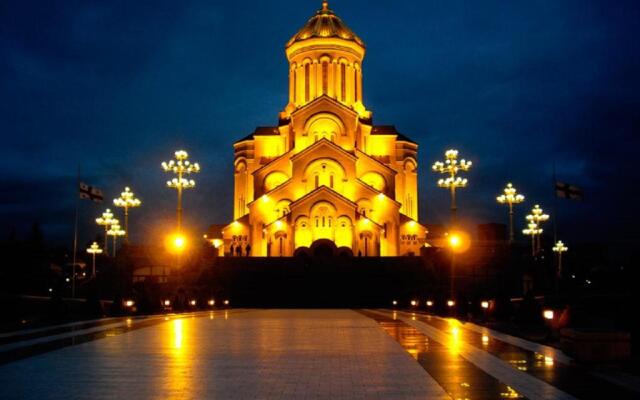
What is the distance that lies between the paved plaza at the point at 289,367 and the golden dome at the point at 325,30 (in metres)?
48.6

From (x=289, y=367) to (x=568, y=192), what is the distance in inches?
866

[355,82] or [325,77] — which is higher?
[325,77]

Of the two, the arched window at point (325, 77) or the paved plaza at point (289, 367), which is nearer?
the paved plaza at point (289, 367)

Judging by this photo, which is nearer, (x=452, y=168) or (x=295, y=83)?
(x=452, y=168)

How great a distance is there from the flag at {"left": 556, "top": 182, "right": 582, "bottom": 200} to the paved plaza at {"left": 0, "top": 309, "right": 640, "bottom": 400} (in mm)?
13248

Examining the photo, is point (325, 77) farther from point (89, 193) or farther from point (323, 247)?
point (89, 193)

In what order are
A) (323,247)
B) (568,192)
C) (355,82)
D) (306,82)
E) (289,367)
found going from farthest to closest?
(355,82) < (306,82) < (323,247) < (568,192) < (289,367)

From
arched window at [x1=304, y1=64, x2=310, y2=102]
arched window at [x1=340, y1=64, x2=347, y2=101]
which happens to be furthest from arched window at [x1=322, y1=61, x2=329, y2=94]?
arched window at [x1=304, y1=64, x2=310, y2=102]

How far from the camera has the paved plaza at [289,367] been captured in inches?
343

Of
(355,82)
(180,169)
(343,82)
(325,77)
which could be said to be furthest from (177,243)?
(355,82)

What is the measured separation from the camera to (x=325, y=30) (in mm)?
63688

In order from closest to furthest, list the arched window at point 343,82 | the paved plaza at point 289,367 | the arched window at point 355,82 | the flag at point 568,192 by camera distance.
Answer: the paved plaza at point 289,367 → the flag at point 568,192 → the arched window at point 343,82 → the arched window at point 355,82

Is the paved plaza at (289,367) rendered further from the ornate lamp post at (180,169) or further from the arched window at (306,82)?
the arched window at (306,82)

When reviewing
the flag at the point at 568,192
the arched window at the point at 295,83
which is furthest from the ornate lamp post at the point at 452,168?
the arched window at the point at 295,83
